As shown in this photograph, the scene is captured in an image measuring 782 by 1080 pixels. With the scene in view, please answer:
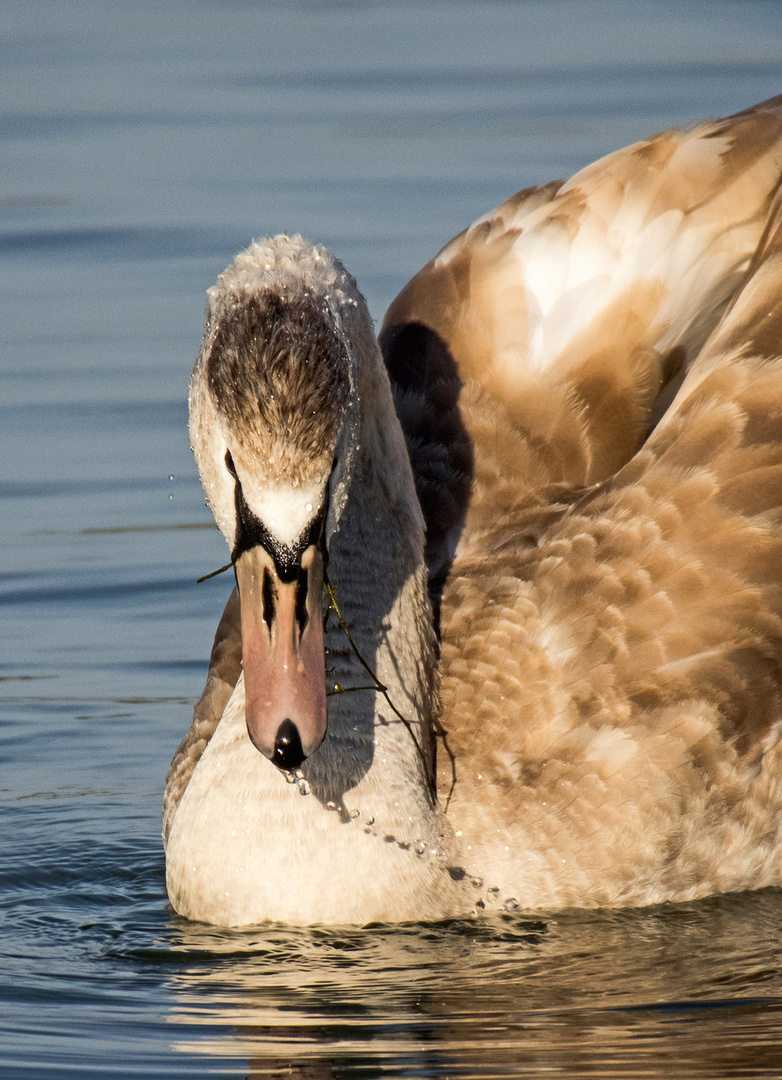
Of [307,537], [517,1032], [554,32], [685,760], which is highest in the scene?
[554,32]

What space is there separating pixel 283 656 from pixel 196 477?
5271 mm

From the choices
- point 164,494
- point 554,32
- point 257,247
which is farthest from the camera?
point 554,32

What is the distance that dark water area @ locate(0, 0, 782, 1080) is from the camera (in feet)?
19.8

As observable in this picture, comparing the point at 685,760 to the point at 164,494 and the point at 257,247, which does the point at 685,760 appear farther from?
the point at 164,494

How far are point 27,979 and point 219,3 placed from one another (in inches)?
517

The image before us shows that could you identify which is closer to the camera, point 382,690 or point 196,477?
point 382,690

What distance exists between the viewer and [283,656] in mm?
6078

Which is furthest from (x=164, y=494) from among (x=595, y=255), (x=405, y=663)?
(x=405, y=663)

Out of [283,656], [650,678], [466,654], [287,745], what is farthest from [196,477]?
[287,745]

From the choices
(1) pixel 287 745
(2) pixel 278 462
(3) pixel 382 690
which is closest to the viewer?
(2) pixel 278 462

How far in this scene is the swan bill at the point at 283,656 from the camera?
19.8 ft

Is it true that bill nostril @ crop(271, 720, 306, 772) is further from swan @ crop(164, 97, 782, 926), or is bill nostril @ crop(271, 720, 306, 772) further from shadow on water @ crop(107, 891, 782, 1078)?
shadow on water @ crop(107, 891, 782, 1078)

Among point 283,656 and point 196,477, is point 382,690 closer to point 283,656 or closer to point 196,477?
point 283,656

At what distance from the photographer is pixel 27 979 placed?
21.2 feet
